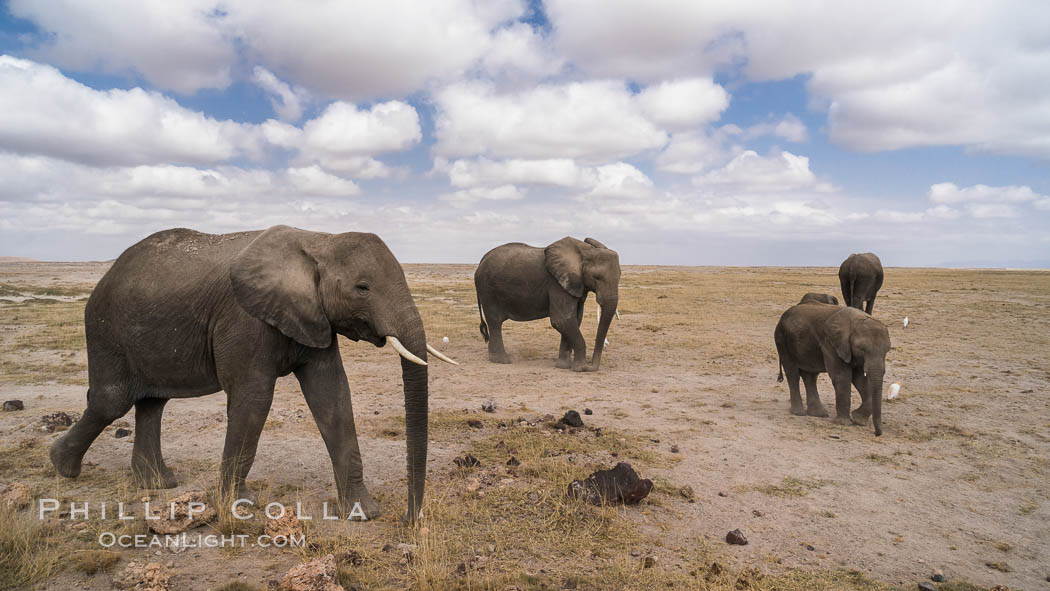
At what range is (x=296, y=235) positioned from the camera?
17.3 ft

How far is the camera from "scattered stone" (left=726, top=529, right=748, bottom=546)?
5.04 meters

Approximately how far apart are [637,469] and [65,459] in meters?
6.15

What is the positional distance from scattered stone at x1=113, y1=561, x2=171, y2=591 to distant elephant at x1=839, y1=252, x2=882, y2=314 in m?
18.7

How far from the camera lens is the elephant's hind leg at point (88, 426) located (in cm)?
585

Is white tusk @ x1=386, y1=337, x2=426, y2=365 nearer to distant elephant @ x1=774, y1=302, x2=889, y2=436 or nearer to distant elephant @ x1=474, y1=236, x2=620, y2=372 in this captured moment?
distant elephant @ x1=774, y1=302, x2=889, y2=436

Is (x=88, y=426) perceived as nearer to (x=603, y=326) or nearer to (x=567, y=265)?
(x=567, y=265)

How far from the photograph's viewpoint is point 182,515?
4.90 meters

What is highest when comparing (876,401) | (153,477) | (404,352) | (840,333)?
A: (404,352)

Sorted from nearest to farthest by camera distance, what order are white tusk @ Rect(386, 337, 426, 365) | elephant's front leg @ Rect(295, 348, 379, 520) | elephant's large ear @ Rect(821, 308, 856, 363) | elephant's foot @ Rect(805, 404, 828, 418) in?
white tusk @ Rect(386, 337, 426, 365) → elephant's front leg @ Rect(295, 348, 379, 520) → elephant's large ear @ Rect(821, 308, 856, 363) → elephant's foot @ Rect(805, 404, 828, 418)

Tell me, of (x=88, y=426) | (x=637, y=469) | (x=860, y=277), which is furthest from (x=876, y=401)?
(x=860, y=277)

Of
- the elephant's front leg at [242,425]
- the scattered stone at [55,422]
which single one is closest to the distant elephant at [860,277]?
the elephant's front leg at [242,425]

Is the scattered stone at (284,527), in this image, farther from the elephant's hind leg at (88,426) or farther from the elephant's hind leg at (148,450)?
the elephant's hind leg at (88,426)

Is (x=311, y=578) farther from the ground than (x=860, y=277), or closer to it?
closer to it

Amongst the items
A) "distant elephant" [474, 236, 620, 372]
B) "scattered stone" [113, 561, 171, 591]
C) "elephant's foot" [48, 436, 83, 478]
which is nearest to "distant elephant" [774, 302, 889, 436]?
"distant elephant" [474, 236, 620, 372]
